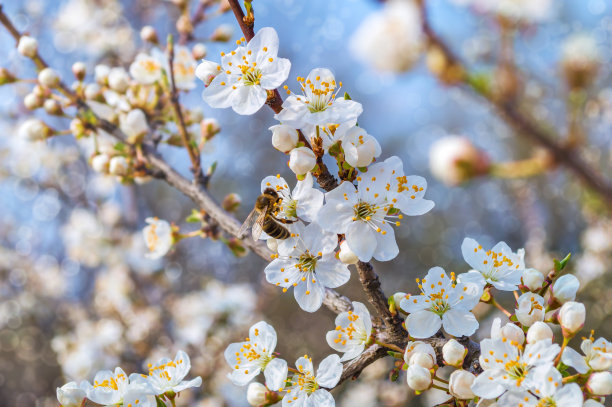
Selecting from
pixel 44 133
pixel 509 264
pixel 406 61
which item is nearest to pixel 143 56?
pixel 44 133

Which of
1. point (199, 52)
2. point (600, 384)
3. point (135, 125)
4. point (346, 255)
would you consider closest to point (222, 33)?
point (199, 52)

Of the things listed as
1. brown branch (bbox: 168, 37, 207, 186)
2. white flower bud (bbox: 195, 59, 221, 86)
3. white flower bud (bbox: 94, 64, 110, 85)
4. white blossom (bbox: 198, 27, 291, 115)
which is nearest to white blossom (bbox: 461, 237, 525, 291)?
white blossom (bbox: 198, 27, 291, 115)

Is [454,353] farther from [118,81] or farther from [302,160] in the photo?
[118,81]

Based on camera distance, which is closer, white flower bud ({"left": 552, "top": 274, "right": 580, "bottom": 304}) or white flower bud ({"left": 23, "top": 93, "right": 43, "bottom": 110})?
white flower bud ({"left": 552, "top": 274, "right": 580, "bottom": 304})

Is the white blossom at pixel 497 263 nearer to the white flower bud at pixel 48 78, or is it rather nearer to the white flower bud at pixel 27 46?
the white flower bud at pixel 48 78

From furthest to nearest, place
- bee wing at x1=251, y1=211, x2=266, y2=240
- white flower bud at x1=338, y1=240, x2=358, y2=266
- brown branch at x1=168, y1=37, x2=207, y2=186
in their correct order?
brown branch at x1=168, y1=37, x2=207, y2=186 → bee wing at x1=251, y1=211, x2=266, y2=240 → white flower bud at x1=338, y1=240, x2=358, y2=266

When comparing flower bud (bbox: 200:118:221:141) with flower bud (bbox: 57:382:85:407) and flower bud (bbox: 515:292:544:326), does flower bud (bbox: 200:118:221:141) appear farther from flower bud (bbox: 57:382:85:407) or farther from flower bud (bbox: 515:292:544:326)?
flower bud (bbox: 515:292:544:326)
